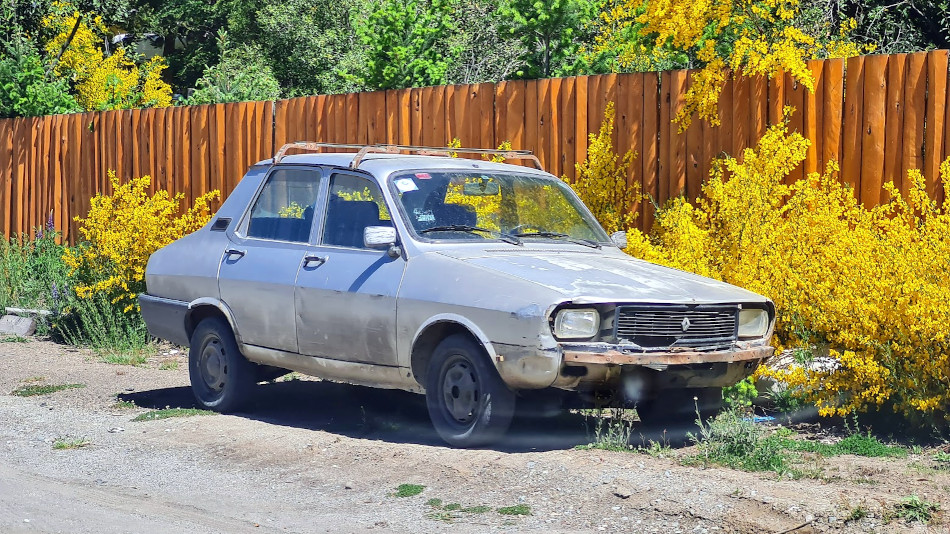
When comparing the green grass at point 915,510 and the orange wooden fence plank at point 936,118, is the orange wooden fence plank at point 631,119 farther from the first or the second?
the green grass at point 915,510

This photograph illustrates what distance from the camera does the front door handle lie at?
313 inches

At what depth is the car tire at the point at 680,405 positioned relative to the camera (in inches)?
301

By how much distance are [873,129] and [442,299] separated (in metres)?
3.68

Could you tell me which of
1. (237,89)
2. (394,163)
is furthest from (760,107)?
(237,89)

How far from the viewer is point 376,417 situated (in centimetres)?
842

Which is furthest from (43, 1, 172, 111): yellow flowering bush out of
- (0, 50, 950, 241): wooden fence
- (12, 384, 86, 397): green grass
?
(12, 384, 86, 397): green grass

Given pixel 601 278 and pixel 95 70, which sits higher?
pixel 95 70

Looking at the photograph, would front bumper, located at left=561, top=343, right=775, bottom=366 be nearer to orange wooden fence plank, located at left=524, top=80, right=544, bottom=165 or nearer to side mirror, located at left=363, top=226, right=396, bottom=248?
side mirror, located at left=363, top=226, right=396, bottom=248

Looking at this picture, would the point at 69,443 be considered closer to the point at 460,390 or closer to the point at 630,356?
the point at 460,390

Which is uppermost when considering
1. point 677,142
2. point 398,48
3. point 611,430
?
point 398,48

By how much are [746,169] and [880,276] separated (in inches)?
67.2

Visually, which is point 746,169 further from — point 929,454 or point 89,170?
point 89,170

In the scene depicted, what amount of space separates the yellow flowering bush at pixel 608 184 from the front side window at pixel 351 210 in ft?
9.09

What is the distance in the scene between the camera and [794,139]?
29.4ft
